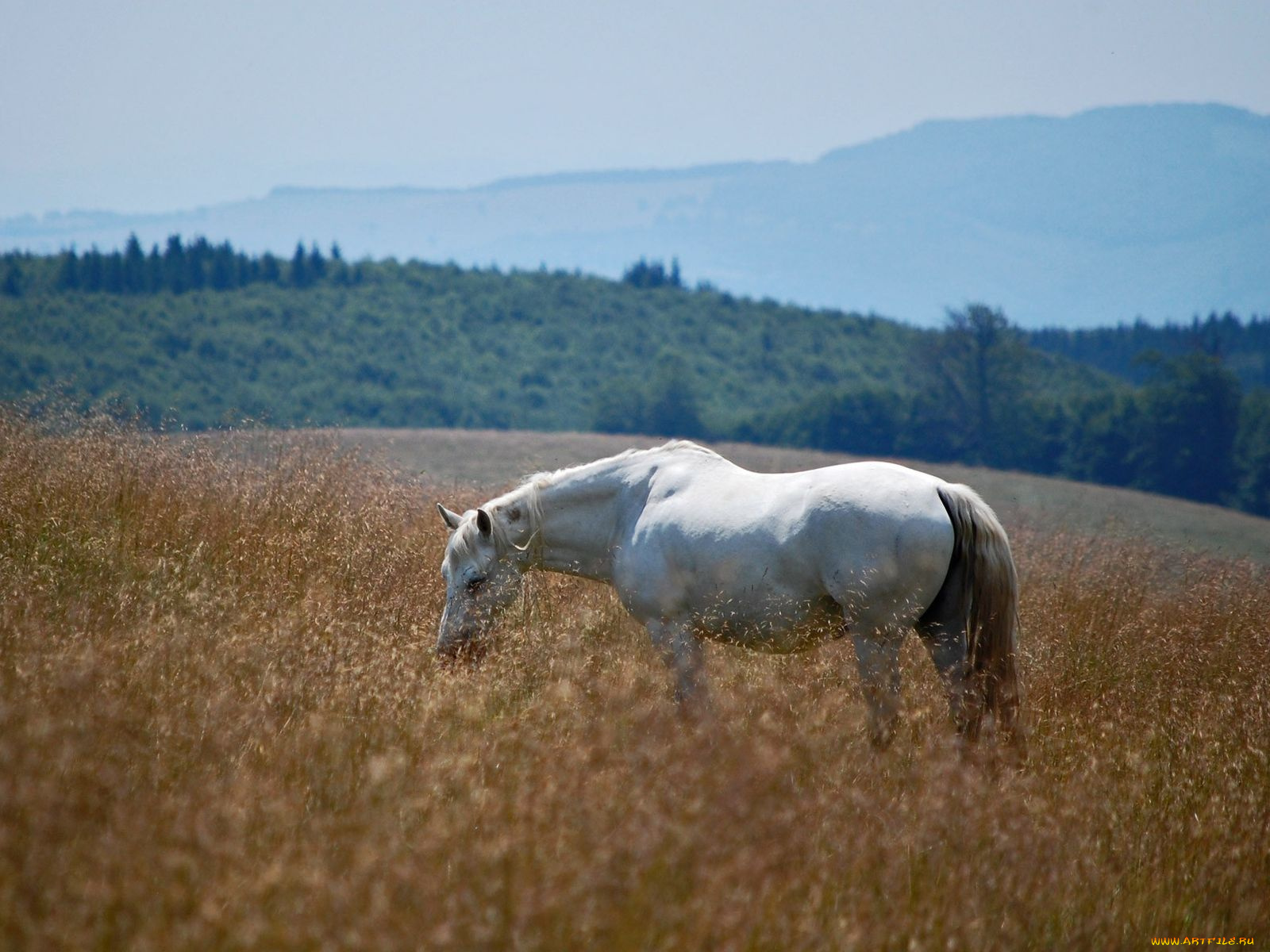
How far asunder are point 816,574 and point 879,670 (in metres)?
0.59

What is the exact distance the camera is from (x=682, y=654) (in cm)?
570

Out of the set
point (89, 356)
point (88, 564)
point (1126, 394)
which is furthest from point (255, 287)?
point (88, 564)

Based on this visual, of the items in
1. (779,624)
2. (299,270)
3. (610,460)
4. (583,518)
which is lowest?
(779,624)

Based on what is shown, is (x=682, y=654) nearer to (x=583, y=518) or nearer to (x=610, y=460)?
(x=583, y=518)

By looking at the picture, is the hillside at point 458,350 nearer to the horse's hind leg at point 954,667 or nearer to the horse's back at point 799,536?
the horse's back at point 799,536

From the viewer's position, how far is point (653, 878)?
10.0ft

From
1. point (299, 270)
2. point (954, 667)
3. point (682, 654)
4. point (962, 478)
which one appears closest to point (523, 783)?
point (682, 654)

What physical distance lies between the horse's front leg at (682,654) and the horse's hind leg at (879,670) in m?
0.86

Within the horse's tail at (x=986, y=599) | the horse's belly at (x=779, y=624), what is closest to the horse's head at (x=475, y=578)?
the horse's belly at (x=779, y=624)

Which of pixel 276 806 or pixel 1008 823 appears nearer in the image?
pixel 276 806

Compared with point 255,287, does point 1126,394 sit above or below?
below

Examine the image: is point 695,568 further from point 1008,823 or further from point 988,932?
point 988,932

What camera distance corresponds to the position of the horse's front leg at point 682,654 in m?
5.58

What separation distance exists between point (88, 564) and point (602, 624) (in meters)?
3.22
